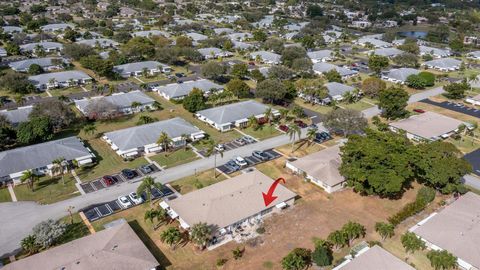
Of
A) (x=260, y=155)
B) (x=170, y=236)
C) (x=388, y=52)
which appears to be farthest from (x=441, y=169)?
(x=388, y=52)

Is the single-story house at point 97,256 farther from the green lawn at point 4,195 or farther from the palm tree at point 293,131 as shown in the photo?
the palm tree at point 293,131

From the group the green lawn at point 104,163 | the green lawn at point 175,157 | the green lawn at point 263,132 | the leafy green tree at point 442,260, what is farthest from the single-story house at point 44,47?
the leafy green tree at point 442,260

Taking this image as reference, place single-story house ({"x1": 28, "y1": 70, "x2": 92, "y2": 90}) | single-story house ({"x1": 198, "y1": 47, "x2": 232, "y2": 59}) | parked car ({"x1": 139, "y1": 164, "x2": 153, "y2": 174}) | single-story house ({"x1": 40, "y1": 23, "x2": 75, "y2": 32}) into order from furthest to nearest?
single-story house ({"x1": 40, "y1": 23, "x2": 75, "y2": 32}), single-story house ({"x1": 198, "y1": 47, "x2": 232, "y2": 59}), single-story house ({"x1": 28, "y1": 70, "x2": 92, "y2": 90}), parked car ({"x1": 139, "y1": 164, "x2": 153, "y2": 174})

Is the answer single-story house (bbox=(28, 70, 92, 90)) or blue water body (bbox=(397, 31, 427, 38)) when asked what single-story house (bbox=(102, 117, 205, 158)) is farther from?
blue water body (bbox=(397, 31, 427, 38))

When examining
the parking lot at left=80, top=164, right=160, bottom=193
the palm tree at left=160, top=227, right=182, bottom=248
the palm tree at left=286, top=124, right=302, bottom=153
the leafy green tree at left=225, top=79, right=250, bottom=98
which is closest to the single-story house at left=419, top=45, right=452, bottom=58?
the leafy green tree at left=225, top=79, right=250, bottom=98

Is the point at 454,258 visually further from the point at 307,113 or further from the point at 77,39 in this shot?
the point at 77,39

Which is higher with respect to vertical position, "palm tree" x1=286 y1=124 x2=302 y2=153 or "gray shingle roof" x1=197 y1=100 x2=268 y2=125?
"palm tree" x1=286 y1=124 x2=302 y2=153

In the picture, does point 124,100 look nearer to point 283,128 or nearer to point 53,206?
point 283,128

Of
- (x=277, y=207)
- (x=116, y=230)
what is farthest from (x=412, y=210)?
(x=116, y=230)
